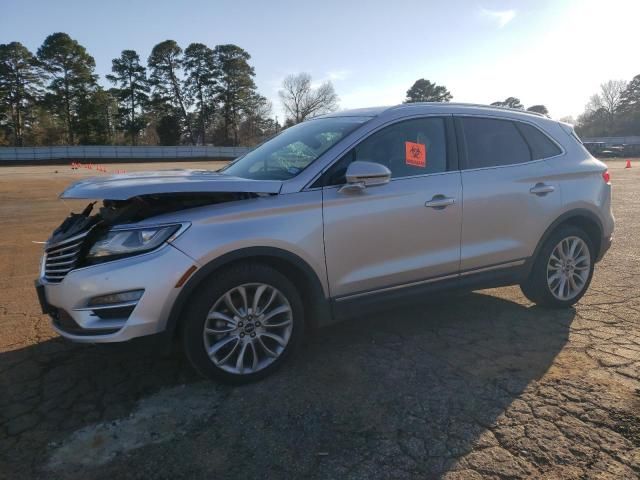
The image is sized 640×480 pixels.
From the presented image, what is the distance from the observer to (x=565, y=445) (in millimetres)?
2607

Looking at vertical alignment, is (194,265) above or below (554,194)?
below

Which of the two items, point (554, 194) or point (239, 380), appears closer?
point (239, 380)

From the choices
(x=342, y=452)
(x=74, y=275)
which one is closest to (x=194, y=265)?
(x=74, y=275)

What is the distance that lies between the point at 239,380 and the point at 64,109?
6984 cm

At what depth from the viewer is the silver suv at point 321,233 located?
2.92 metres

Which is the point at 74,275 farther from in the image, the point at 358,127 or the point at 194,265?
the point at 358,127

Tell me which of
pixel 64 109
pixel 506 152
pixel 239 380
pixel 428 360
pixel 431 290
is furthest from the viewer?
pixel 64 109

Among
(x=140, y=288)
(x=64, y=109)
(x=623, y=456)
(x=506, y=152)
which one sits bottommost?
(x=623, y=456)

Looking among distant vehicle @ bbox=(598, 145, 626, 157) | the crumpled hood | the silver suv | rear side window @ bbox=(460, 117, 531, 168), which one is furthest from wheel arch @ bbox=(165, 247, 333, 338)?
distant vehicle @ bbox=(598, 145, 626, 157)

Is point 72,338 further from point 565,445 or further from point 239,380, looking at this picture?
point 565,445

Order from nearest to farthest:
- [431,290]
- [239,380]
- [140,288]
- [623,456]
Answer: [623,456] < [140,288] < [239,380] < [431,290]

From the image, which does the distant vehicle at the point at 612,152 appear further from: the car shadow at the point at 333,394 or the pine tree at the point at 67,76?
the pine tree at the point at 67,76

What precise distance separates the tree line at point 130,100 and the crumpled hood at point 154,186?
2645 inches

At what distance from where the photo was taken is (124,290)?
2.83m
